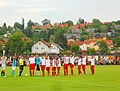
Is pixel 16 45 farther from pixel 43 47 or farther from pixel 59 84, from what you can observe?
pixel 59 84

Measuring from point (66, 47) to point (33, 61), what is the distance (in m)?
151

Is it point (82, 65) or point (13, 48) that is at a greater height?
point (13, 48)

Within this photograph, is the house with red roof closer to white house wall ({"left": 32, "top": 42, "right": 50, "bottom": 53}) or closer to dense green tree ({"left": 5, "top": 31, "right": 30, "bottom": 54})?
white house wall ({"left": 32, "top": 42, "right": 50, "bottom": 53})

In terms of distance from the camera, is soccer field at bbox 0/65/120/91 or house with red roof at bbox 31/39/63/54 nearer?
soccer field at bbox 0/65/120/91

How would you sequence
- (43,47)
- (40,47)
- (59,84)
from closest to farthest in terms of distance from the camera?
(59,84), (43,47), (40,47)

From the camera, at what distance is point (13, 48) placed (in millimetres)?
139750

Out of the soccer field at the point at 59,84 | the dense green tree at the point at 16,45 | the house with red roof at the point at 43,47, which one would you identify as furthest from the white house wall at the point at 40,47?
the soccer field at the point at 59,84

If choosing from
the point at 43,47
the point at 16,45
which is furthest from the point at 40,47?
the point at 16,45

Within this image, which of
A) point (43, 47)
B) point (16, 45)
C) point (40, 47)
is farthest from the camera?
point (40, 47)

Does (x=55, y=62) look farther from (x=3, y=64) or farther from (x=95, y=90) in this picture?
(x=95, y=90)

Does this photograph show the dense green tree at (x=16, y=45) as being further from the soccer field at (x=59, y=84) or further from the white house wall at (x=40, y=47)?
the soccer field at (x=59, y=84)

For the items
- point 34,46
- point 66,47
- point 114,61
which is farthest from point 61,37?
point 114,61

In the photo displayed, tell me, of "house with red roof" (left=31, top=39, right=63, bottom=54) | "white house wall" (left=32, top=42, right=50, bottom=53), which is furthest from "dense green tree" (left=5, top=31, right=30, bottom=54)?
"white house wall" (left=32, top=42, right=50, bottom=53)

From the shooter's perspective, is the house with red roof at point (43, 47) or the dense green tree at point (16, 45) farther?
the house with red roof at point (43, 47)
